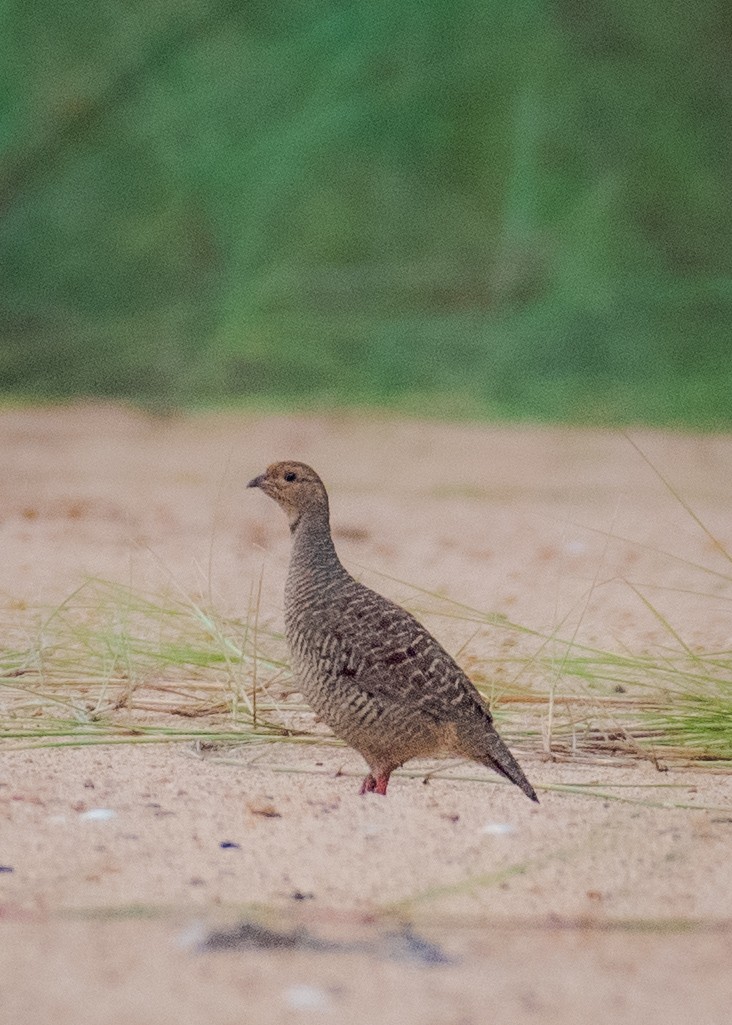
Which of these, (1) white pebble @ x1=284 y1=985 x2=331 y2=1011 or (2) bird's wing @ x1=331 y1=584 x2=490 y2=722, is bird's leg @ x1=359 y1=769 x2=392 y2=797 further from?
(1) white pebble @ x1=284 y1=985 x2=331 y2=1011

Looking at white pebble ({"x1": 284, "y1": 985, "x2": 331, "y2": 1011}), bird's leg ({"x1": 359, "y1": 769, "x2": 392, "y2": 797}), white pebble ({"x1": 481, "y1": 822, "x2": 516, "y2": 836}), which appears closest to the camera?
white pebble ({"x1": 284, "y1": 985, "x2": 331, "y2": 1011})

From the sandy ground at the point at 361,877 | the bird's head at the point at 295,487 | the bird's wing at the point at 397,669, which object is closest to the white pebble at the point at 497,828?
the sandy ground at the point at 361,877

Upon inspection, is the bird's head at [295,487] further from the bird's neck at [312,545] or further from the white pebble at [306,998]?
the white pebble at [306,998]

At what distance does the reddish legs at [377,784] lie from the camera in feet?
8.41

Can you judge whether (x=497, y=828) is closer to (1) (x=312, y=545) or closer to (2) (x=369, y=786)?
(2) (x=369, y=786)

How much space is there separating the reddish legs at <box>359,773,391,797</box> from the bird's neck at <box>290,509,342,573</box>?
32cm

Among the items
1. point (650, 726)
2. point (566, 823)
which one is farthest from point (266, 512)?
point (566, 823)

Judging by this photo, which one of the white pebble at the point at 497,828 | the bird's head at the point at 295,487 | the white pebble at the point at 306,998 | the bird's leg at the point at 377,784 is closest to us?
the white pebble at the point at 306,998

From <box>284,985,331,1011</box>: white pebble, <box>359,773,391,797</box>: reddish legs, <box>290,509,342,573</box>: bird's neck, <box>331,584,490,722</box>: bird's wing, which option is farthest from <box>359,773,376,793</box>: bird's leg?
<box>284,985,331,1011</box>: white pebble

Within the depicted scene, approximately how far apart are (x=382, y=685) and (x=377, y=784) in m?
0.19

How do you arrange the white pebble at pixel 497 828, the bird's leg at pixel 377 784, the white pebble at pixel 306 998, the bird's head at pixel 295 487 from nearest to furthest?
the white pebble at pixel 306 998 < the white pebble at pixel 497 828 < the bird's leg at pixel 377 784 < the bird's head at pixel 295 487

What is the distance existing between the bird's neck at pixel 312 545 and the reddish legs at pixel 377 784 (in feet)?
1.06

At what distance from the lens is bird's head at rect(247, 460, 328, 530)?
2668mm

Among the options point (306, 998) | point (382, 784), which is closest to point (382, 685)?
point (382, 784)
